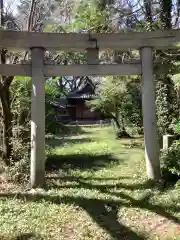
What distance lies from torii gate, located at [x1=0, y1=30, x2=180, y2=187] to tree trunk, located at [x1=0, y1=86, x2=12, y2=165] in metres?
1.41

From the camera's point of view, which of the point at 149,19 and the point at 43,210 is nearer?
the point at 43,210

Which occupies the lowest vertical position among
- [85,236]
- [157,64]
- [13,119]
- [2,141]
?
[85,236]

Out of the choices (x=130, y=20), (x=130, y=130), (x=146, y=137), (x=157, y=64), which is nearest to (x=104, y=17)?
(x=130, y=20)

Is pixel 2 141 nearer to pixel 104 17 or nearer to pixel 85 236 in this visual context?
pixel 85 236

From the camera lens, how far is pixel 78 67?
7387mm

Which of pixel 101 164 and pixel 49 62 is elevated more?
pixel 49 62

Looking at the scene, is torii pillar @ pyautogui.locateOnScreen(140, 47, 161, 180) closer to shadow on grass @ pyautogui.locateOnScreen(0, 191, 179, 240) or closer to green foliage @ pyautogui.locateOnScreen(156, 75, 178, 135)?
shadow on grass @ pyautogui.locateOnScreen(0, 191, 179, 240)

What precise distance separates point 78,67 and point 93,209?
10.6ft

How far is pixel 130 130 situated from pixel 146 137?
432 inches

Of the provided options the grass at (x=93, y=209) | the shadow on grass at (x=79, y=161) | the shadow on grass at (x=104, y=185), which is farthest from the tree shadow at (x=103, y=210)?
the shadow on grass at (x=79, y=161)

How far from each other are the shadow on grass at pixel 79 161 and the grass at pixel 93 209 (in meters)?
0.77

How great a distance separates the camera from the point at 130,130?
18484mm

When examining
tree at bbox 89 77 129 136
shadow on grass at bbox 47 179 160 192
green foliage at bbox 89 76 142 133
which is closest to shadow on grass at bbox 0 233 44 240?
shadow on grass at bbox 47 179 160 192

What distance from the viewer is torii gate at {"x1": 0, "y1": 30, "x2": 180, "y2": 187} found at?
7.11m
